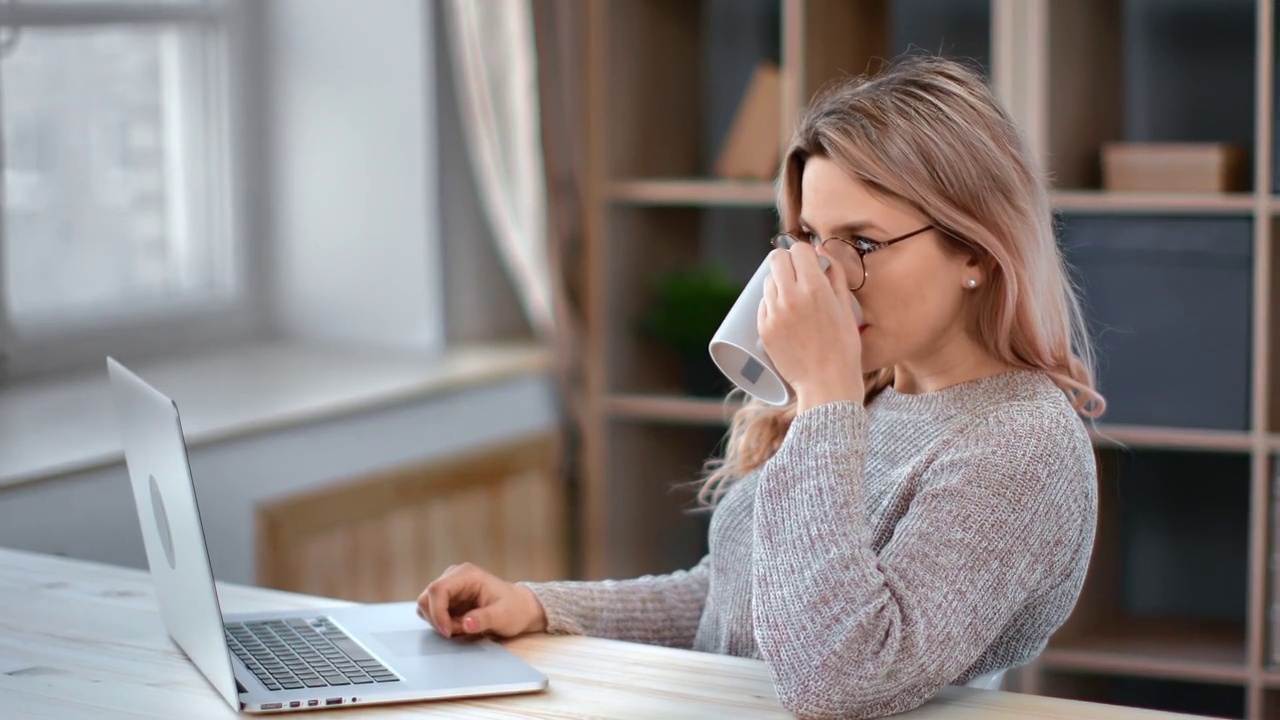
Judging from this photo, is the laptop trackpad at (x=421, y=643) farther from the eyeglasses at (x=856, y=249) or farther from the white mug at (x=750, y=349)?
the eyeglasses at (x=856, y=249)

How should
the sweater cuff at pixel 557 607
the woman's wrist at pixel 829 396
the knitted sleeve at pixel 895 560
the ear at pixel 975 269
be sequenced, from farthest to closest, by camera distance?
the sweater cuff at pixel 557 607, the ear at pixel 975 269, the woman's wrist at pixel 829 396, the knitted sleeve at pixel 895 560

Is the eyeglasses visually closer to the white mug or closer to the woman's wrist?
the white mug

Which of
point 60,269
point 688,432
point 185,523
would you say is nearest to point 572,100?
point 688,432

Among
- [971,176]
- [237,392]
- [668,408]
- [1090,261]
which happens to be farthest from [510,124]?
[971,176]

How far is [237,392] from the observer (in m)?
2.80

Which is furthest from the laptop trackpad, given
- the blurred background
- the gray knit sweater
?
the blurred background

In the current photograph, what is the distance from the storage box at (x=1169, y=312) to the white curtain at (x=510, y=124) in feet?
3.45

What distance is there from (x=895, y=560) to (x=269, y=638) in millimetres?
611

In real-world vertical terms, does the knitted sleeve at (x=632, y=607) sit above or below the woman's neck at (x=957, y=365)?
below

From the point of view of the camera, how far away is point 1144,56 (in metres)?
2.99

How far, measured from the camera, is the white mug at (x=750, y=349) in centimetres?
138

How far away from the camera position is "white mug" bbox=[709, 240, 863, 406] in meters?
1.38

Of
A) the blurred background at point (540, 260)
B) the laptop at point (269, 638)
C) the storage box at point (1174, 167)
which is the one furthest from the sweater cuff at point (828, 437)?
the storage box at point (1174, 167)

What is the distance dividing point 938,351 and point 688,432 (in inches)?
75.1
